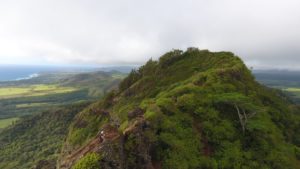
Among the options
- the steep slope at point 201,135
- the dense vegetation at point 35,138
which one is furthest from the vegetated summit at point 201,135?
the dense vegetation at point 35,138

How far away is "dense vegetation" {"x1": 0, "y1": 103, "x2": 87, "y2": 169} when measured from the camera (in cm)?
12393

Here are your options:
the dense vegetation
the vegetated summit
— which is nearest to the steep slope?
the vegetated summit

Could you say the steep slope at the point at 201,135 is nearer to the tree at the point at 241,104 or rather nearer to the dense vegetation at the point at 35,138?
the tree at the point at 241,104

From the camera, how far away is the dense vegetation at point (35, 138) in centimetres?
12393

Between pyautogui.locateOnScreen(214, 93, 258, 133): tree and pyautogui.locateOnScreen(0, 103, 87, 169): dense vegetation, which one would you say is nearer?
pyautogui.locateOnScreen(214, 93, 258, 133): tree

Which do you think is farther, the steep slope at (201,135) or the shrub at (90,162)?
the steep slope at (201,135)

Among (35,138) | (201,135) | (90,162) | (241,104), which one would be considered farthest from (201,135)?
(35,138)

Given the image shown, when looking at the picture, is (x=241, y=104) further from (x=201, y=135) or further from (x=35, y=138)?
(x=35, y=138)

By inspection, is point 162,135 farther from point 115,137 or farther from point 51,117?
point 51,117

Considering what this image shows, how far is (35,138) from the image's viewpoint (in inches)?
5723

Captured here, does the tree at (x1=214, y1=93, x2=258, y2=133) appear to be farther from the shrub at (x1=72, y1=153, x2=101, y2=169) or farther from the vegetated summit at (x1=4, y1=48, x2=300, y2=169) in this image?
the shrub at (x1=72, y1=153, x2=101, y2=169)

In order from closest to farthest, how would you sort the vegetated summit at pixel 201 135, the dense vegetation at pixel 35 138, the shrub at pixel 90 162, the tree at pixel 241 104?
the shrub at pixel 90 162 < the vegetated summit at pixel 201 135 < the tree at pixel 241 104 < the dense vegetation at pixel 35 138

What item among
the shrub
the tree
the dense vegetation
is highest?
the tree

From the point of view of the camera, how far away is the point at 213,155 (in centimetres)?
2830
